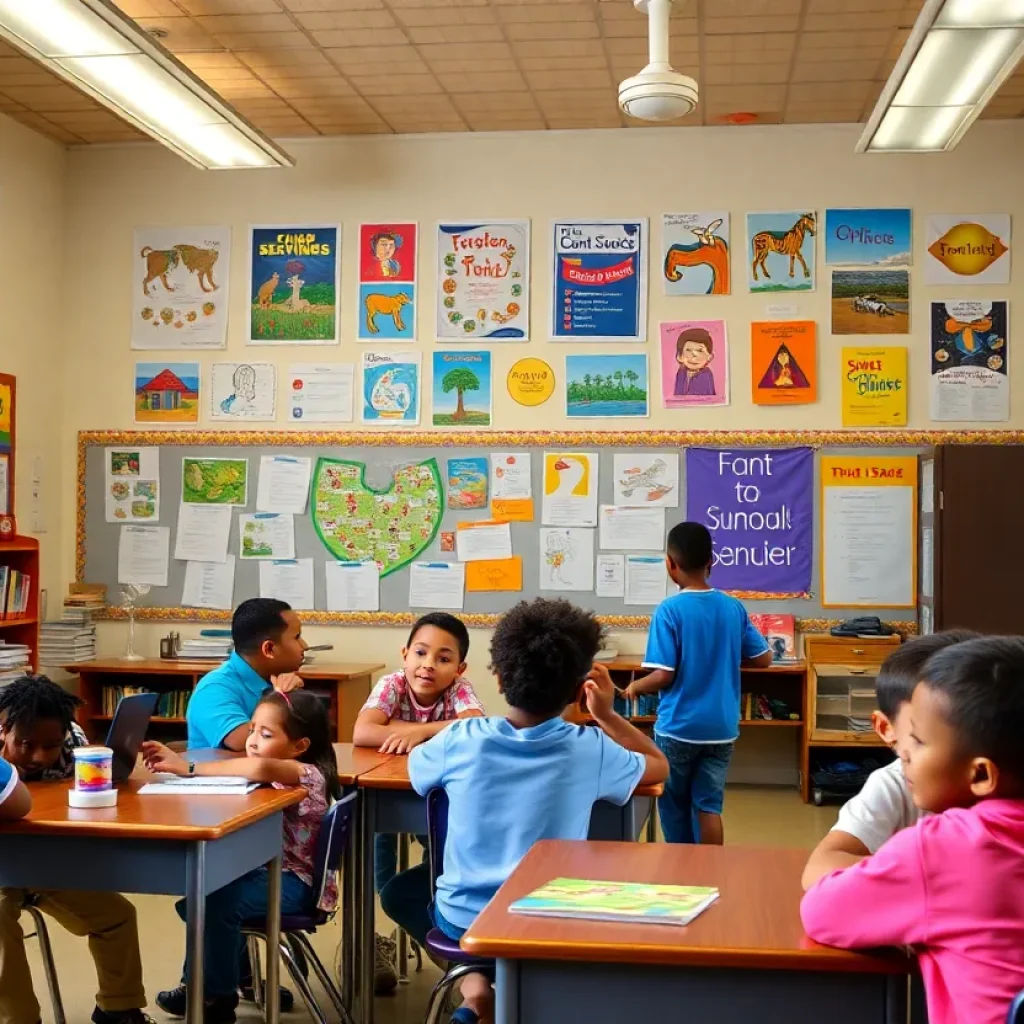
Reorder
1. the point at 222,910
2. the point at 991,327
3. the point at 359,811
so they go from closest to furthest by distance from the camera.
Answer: the point at 222,910 → the point at 359,811 → the point at 991,327

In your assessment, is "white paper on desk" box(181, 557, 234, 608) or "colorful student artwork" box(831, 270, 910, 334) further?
"white paper on desk" box(181, 557, 234, 608)

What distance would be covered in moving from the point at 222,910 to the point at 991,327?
16.2ft

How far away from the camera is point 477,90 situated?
20.7ft

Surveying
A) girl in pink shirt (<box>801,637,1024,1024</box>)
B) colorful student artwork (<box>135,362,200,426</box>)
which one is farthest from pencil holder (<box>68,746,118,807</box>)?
colorful student artwork (<box>135,362,200,426</box>)

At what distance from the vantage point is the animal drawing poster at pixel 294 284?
7031 millimetres

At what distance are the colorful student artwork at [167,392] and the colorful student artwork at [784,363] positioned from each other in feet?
9.64

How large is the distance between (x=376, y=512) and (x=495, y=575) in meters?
0.70

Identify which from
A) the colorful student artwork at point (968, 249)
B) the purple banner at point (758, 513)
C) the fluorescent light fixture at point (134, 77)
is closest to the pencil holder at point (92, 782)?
the fluorescent light fixture at point (134, 77)

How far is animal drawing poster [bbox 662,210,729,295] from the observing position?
6.79 metres

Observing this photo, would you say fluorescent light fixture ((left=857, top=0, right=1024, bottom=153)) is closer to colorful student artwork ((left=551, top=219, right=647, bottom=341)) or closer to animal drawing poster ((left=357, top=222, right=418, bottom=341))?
colorful student artwork ((left=551, top=219, right=647, bottom=341))

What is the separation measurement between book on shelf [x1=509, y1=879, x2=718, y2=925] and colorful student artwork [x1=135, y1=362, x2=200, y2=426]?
5.43m

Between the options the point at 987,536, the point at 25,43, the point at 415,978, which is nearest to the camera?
the point at 415,978

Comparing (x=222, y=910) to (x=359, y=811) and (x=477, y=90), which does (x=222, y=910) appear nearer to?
(x=359, y=811)

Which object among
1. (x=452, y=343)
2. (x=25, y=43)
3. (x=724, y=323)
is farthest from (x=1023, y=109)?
(x=25, y=43)
